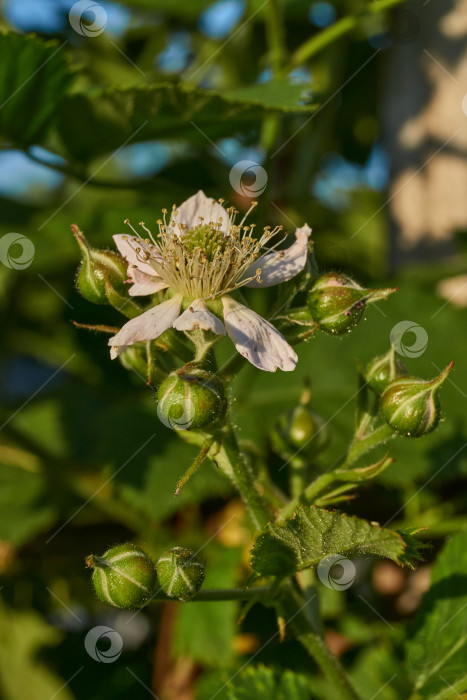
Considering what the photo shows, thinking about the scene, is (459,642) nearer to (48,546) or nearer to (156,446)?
(156,446)

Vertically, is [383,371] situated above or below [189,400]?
below

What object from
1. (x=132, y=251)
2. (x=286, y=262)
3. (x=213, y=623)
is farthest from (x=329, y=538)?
(x=213, y=623)

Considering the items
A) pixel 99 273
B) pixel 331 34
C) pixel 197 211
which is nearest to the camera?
pixel 99 273

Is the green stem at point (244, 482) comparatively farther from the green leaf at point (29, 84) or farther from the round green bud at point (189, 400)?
the green leaf at point (29, 84)

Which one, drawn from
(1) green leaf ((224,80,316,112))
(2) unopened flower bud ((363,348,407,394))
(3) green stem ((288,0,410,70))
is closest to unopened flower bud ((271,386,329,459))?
(2) unopened flower bud ((363,348,407,394))

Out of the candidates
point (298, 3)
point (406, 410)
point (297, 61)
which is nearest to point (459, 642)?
point (406, 410)

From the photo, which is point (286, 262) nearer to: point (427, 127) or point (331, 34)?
point (331, 34)

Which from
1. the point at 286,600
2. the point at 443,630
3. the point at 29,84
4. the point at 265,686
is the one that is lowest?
the point at 443,630

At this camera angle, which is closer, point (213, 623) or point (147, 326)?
point (147, 326)
